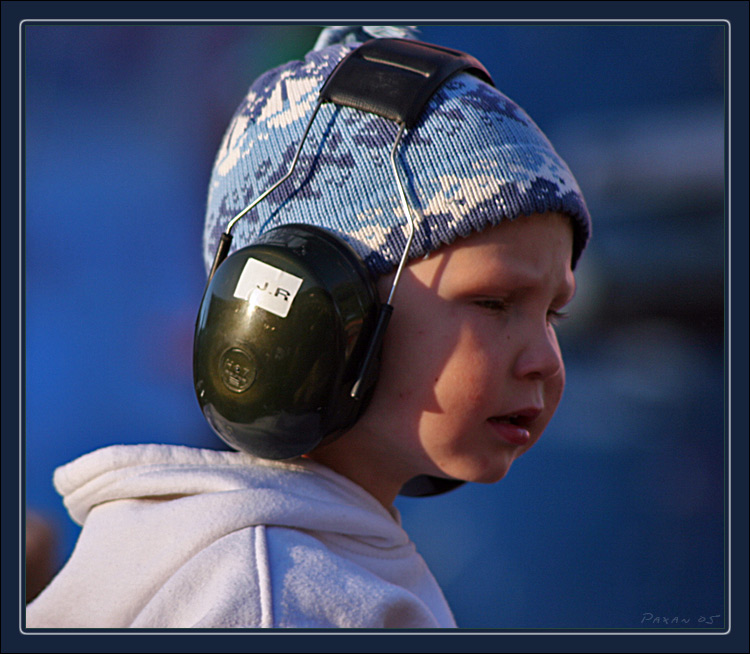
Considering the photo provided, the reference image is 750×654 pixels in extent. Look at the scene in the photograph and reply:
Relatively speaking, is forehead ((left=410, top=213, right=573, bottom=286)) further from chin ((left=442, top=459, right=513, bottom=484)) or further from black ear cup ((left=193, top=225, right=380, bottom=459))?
chin ((left=442, top=459, right=513, bottom=484))

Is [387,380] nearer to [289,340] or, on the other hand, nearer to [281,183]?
[289,340]

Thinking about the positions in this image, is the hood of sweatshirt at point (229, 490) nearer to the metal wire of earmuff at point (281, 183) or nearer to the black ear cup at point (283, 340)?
the black ear cup at point (283, 340)

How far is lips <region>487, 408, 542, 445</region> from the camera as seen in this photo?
0.90 m

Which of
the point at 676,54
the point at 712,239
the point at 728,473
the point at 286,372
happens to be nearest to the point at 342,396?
the point at 286,372

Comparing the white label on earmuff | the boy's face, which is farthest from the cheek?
the white label on earmuff

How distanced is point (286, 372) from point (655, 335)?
1.68 m

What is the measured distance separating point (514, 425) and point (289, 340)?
33 centimetres

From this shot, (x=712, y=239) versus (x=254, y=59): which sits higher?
(x=254, y=59)

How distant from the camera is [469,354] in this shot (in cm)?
86

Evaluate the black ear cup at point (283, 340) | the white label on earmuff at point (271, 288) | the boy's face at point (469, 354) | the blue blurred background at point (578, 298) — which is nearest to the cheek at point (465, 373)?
the boy's face at point (469, 354)

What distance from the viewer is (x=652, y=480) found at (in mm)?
2156

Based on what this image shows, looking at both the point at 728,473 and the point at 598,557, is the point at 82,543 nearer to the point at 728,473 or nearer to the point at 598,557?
the point at 728,473

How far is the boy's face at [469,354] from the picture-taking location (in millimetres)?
864

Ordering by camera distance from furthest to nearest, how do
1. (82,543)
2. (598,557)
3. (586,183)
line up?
(586,183)
(598,557)
(82,543)
